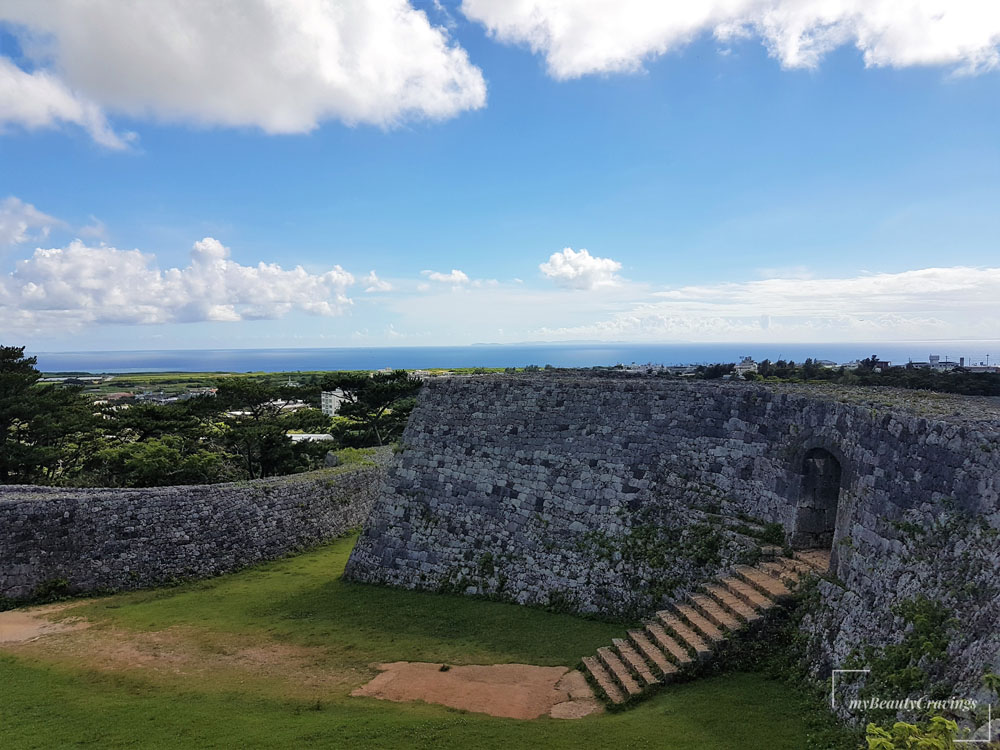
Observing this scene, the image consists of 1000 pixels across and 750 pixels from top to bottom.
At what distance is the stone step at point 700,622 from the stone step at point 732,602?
379 millimetres

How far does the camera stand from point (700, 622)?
8633mm

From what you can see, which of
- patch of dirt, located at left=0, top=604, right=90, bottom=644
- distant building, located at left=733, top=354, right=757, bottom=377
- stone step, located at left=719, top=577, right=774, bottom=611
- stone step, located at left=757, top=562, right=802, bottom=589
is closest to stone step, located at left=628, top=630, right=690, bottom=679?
stone step, located at left=719, top=577, right=774, bottom=611

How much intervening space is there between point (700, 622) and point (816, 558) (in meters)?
2.19

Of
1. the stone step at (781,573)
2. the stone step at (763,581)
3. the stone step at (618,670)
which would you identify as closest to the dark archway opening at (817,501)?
the stone step at (781,573)

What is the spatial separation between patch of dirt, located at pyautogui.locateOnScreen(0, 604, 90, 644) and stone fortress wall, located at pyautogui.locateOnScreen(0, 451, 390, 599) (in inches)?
32.0

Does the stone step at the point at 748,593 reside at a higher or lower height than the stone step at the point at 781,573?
lower

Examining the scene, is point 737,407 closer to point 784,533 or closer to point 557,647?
point 784,533

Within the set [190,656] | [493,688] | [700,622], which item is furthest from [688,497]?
[190,656]

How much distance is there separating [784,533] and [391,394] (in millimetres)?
23919

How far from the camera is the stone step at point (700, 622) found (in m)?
8.19

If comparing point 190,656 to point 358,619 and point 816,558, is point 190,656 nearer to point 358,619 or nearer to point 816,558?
point 358,619

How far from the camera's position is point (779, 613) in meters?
8.22

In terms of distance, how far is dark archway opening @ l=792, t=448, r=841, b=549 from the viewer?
9227 millimetres

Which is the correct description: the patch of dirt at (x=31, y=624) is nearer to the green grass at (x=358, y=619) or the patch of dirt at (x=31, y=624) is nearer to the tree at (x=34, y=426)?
the green grass at (x=358, y=619)
